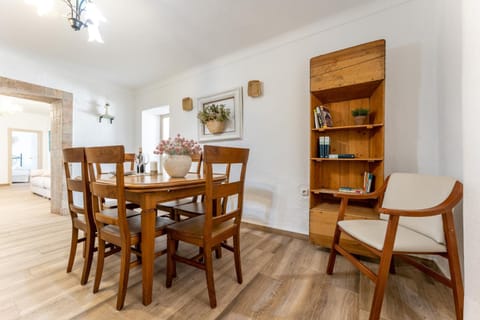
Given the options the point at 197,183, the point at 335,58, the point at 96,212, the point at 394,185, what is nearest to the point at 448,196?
the point at 394,185

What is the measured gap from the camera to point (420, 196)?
1341mm

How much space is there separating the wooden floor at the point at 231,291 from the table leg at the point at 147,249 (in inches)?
3.9

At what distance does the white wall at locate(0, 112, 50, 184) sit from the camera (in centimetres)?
615

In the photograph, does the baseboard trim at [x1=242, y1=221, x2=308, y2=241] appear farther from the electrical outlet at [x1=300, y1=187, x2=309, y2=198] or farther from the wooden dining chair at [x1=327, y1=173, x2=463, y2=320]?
the wooden dining chair at [x1=327, y1=173, x2=463, y2=320]

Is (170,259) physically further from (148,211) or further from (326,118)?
(326,118)

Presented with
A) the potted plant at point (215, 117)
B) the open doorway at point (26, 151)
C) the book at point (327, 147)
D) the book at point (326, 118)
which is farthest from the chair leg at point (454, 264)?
the open doorway at point (26, 151)

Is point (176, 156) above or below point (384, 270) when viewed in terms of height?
above

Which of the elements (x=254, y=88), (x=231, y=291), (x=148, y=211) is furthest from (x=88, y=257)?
(x=254, y=88)

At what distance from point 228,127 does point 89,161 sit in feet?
6.03

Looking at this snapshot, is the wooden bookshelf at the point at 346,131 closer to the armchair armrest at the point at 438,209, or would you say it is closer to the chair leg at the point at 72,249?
the armchair armrest at the point at 438,209

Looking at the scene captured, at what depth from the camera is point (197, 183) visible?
4.57 feet

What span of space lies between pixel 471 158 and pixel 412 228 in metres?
0.62

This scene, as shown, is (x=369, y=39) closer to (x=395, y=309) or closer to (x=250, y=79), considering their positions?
(x=250, y=79)

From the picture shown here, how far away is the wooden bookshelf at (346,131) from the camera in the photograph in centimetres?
165
